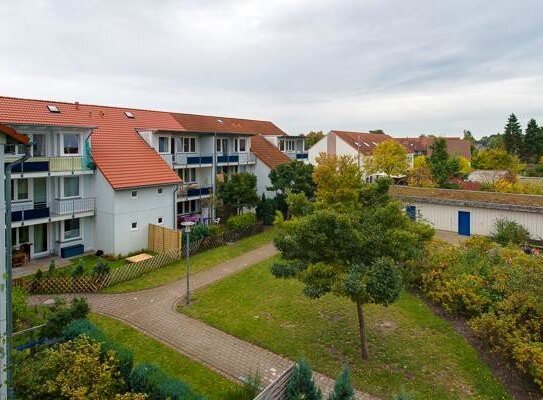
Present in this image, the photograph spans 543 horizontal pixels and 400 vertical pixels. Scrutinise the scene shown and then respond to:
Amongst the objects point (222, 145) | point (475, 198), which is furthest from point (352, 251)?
point (222, 145)

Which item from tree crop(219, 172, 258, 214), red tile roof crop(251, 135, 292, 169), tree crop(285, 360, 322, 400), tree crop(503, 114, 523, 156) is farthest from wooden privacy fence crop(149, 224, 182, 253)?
tree crop(503, 114, 523, 156)

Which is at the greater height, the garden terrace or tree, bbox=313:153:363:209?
tree, bbox=313:153:363:209

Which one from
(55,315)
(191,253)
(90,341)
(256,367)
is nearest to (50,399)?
(90,341)

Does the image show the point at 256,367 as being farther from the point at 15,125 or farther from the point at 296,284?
the point at 15,125

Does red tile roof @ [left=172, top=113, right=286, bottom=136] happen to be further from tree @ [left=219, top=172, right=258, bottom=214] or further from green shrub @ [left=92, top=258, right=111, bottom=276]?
green shrub @ [left=92, top=258, right=111, bottom=276]

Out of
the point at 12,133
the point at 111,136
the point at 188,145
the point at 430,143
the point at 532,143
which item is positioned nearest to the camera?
the point at 12,133

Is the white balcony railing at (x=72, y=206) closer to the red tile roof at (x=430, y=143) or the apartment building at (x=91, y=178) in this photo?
the apartment building at (x=91, y=178)

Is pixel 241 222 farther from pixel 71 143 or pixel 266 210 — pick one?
pixel 71 143
